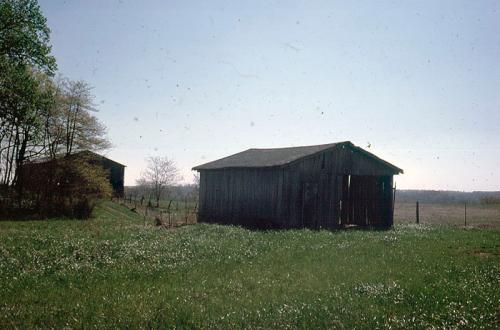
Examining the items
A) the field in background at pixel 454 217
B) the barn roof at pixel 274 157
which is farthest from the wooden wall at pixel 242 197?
the field in background at pixel 454 217

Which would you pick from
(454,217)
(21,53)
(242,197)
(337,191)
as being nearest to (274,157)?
(242,197)

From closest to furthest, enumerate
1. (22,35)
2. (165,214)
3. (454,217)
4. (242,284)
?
1. (242,284)
2. (22,35)
3. (165,214)
4. (454,217)

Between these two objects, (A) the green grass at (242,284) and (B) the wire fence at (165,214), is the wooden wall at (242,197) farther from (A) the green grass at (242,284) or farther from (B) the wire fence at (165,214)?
(A) the green grass at (242,284)

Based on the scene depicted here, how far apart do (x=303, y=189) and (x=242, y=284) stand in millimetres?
17995

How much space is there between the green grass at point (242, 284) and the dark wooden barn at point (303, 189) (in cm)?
947

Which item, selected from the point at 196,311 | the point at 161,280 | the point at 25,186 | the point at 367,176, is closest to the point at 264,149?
the point at 367,176

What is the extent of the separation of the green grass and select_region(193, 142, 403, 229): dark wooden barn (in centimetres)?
947

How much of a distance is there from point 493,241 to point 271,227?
13.0m

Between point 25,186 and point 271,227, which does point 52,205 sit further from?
point 271,227

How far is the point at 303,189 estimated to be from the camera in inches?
1109

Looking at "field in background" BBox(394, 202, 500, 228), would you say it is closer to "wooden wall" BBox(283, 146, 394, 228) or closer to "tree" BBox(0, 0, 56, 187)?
"wooden wall" BBox(283, 146, 394, 228)

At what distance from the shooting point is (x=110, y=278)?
440 inches

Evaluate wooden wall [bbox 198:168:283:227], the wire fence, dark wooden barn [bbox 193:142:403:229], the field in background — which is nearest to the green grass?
wooden wall [bbox 198:168:283:227]

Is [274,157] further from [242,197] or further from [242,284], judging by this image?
[242,284]
